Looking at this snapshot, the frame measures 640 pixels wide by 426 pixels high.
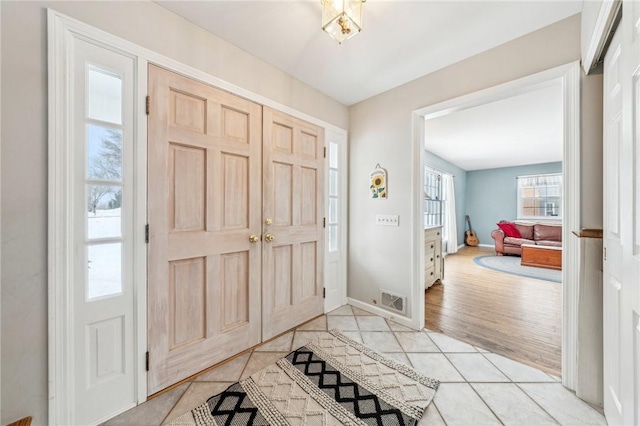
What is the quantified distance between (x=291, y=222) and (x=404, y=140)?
1.38 metres

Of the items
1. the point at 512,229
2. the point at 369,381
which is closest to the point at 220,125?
the point at 369,381

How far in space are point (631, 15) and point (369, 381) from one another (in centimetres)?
213

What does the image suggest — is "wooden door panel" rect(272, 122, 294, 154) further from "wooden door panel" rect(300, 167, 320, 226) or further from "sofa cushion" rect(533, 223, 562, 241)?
"sofa cushion" rect(533, 223, 562, 241)

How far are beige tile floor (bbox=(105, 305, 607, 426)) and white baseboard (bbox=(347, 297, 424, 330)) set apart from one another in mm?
114

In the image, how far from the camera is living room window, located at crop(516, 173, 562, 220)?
21.1 ft

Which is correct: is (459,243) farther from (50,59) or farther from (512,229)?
(50,59)

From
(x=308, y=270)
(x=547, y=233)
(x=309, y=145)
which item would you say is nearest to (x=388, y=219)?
(x=308, y=270)

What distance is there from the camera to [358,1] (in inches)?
52.2

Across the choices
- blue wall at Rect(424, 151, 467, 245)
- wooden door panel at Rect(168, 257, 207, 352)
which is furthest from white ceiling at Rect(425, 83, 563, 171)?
wooden door panel at Rect(168, 257, 207, 352)

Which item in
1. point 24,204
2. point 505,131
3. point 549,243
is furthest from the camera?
point 549,243

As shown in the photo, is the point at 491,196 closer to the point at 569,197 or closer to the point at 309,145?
the point at 569,197

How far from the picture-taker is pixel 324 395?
1473 millimetres

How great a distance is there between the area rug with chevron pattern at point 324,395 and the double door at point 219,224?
0.38 m

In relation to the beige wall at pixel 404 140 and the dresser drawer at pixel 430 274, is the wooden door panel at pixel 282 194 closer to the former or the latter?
the beige wall at pixel 404 140
